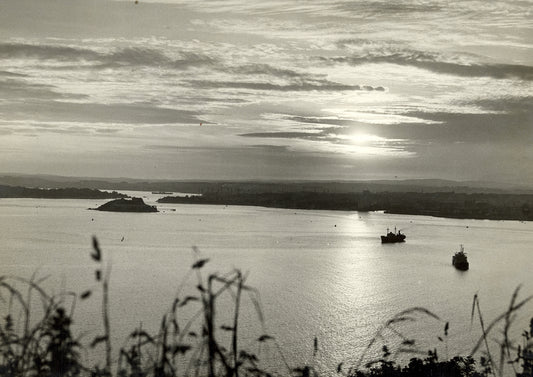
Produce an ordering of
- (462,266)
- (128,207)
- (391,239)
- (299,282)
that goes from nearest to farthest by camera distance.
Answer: (299,282)
(462,266)
(391,239)
(128,207)

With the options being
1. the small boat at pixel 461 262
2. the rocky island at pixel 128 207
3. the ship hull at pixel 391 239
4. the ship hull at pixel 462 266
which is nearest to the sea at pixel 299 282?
the ship hull at pixel 462 266

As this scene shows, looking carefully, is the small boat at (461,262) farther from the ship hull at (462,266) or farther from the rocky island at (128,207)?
the rocky island at (128,207)

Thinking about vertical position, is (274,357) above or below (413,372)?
below

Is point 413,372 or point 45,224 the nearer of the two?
point 413,372

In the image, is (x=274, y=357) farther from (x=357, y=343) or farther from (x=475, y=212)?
(x=475, y=212)

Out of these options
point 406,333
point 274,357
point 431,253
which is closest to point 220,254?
point 431,253

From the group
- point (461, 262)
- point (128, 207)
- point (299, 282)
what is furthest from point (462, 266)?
point (128, 207)

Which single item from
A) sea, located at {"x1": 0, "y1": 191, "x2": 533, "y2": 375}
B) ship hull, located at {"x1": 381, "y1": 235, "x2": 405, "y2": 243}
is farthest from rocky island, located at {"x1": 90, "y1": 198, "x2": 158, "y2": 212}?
ship hull, located at {"x1": 381, "y1": 235, "x2": 405, "y2": 243}

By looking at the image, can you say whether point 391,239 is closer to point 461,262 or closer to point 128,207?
point 461,262
